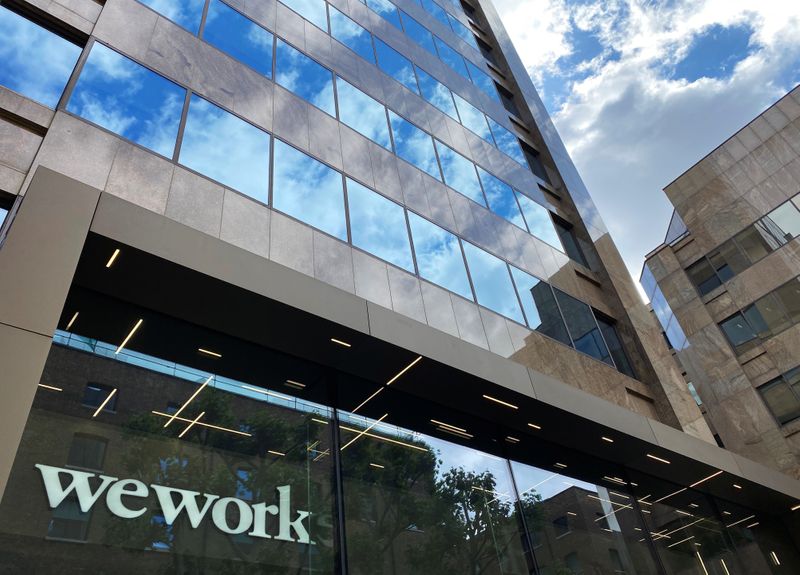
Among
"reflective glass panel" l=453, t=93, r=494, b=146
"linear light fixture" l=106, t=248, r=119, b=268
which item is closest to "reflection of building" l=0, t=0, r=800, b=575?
"linear light fixture" l=106, t=248, r=119, b=268

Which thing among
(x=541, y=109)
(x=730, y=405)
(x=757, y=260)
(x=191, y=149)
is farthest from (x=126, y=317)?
(x=757, y=260)

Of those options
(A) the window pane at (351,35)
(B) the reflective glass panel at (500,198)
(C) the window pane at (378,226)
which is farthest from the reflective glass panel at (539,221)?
(C) the window pane at (378,226)

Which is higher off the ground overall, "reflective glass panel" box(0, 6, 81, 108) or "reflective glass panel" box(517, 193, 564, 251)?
"reflective glass panel" box(517, 193, 564, 251)

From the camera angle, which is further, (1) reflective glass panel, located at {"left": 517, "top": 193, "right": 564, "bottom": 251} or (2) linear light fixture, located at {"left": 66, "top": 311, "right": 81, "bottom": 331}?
(1) reflective glass panel, located at {"left": 517, "top": 193, "right": 564, "bottom": 251}

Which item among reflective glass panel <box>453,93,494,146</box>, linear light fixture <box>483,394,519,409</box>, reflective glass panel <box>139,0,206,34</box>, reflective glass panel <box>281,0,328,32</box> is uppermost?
reflective glass panel <box>453,93,494,146</box>

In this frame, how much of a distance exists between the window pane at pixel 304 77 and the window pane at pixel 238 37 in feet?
1.12

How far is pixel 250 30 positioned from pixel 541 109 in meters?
18.1

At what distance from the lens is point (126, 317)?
8633 millimetres

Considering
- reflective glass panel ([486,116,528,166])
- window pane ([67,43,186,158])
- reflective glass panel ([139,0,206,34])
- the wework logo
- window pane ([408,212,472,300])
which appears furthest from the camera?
reflective glass panel ([486,116,528,166])

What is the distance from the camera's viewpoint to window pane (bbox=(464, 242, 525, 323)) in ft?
49.4

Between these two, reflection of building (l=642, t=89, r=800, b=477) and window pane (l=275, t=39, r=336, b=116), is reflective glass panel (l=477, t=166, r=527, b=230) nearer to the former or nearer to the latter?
window pane (l=275, t=39, r=336, b=116)

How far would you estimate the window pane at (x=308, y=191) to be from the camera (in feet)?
38.4

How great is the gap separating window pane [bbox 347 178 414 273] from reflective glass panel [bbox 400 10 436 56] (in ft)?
37.7

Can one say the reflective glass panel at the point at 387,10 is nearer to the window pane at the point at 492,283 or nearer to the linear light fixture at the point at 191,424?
the window pane at the point at 492,283
